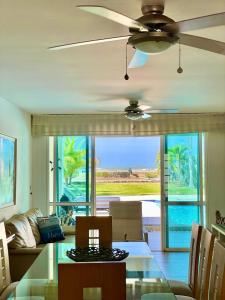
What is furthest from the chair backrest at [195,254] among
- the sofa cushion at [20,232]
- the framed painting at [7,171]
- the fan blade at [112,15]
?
the framed painting at [7,171]

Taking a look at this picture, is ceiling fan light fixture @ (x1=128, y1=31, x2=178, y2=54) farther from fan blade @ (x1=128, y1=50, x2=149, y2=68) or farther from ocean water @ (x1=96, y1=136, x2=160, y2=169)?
ocean water @ (x1=96, y1=136, x2=160, y2=169)

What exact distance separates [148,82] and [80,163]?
9.80ft

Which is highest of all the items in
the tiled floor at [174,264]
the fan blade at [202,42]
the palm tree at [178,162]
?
the fan blade at [202,42]

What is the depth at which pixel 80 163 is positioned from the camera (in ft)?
22.7

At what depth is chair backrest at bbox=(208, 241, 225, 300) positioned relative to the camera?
205 centimetres

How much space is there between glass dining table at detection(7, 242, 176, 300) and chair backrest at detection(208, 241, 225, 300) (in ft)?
1.09

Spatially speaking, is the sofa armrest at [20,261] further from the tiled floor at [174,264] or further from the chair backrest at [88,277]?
the chair backrest at [88,277]

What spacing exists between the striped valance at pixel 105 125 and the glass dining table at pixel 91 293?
322 cm

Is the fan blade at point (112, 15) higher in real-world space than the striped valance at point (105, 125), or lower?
lower

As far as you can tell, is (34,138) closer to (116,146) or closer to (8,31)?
(116,146)

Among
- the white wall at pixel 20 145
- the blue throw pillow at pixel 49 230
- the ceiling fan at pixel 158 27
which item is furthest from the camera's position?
the blue throw pillow at pixel 49 230

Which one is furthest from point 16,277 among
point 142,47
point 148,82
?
point 142,47

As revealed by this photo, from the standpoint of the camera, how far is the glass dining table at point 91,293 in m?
2.67

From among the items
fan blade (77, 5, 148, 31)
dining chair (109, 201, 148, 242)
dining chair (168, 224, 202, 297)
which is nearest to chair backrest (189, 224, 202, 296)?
dining chair (168, 224, 202, 297)
